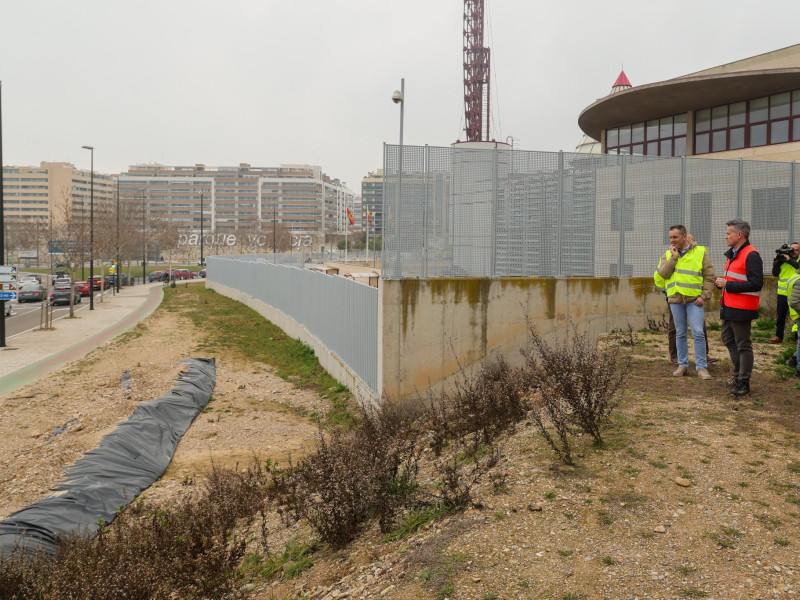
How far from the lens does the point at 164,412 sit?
1046cm

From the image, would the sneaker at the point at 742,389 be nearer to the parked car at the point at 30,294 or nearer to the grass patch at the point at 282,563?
the grass patch at the point at 282,563

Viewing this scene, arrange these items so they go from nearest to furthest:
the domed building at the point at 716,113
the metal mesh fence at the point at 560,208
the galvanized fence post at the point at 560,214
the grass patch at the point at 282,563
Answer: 1. the grass patch at the point at 282,563
2. the metal mesh fence at the point at 560,208
3. the galvanized fence post at the point at 560,214
4. the domed building at the point at 716,113

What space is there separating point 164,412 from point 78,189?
7617 inches

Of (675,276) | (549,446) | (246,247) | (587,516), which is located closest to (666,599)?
(587,516)

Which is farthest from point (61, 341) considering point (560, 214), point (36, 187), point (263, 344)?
point (36, 187)

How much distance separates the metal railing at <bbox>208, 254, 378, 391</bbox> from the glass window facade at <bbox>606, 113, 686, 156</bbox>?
52.0 feet

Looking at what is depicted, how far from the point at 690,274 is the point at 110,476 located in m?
7.91

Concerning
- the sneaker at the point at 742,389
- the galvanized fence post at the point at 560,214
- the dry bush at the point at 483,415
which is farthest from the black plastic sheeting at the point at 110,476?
the galvanized fence post at the point at 560,214

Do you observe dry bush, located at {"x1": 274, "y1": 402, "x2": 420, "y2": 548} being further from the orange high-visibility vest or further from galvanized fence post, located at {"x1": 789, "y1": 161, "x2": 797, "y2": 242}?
galvanized fence post, located at {"x1": 789, "y1": 161, "x2": 797, "y2": 242}

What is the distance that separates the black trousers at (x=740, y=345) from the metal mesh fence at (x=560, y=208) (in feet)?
13.7

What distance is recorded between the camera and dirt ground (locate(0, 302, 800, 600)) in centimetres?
370

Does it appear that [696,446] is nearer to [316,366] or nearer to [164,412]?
[164,412]

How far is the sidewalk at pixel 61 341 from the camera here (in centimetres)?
1416

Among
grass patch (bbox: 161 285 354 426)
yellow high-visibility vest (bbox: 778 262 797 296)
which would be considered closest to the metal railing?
grass patch (bbox: 161 285 354 426)
